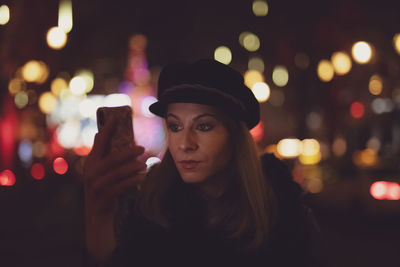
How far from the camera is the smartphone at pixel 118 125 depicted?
196 cm

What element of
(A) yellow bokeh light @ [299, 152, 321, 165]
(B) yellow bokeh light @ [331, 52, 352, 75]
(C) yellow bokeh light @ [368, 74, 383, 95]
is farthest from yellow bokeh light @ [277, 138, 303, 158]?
(B) yellow bokeh light @ [331, 52, 352, 75]

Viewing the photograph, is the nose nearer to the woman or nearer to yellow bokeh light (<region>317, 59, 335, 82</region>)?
the woman

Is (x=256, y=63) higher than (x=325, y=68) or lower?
higher

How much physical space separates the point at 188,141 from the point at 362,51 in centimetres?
633

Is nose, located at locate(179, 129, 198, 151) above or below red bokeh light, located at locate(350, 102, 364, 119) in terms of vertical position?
below

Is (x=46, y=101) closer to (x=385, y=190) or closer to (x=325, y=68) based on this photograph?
(x=325, y=68)

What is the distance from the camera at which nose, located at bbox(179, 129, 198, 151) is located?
2.24 metres

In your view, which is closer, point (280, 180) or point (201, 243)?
point (201, 243)

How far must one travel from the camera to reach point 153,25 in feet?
52.8

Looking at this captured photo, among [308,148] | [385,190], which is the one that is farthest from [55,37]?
[308,148]

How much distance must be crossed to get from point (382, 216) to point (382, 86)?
11.5ft

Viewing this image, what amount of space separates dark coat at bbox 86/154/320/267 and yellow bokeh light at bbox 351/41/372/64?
5.94 metres

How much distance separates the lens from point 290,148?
1856 centimetres

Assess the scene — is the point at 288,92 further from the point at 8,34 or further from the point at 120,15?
the point at 8,34
